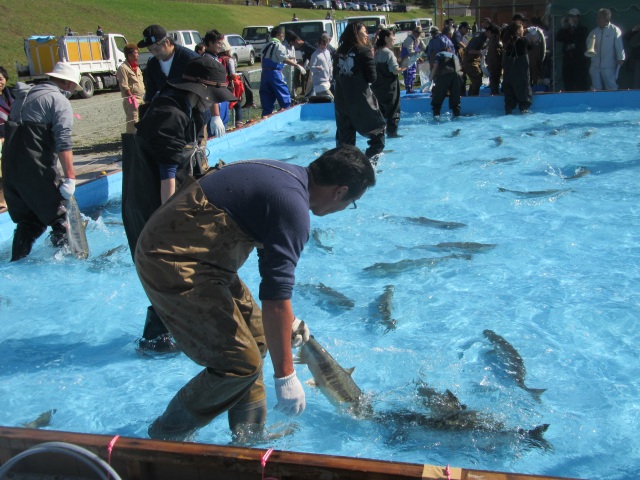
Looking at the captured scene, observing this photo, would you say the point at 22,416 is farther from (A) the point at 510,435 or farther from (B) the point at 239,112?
(B) the point at 239,112

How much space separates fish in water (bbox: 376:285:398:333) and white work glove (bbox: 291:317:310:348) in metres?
1.65

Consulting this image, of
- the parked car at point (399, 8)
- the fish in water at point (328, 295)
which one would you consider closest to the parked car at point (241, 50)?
the fish in water at point (328, 295)

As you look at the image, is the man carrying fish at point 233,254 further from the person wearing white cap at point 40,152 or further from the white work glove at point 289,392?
the person wearing white cap at point 40,152

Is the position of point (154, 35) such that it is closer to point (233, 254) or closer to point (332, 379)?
point (233, 254)

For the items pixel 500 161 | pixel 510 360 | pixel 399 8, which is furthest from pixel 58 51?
pixel 399 8

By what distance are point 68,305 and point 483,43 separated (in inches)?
433

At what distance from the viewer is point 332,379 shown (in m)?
3.50

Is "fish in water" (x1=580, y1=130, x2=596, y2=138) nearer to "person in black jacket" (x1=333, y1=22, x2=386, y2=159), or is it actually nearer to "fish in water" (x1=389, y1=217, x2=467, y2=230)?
"person in black jacket" (x1=333, y1=22, x2=386, y2=159)

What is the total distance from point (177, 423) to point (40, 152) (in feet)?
12.6

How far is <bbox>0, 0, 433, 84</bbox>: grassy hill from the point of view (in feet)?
99.1

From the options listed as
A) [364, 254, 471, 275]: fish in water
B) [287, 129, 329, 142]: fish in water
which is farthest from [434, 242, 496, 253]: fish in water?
[287, 129, 329, 142]: fish in water

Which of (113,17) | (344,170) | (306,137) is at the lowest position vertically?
(306,137)

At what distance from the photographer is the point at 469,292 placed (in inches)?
218

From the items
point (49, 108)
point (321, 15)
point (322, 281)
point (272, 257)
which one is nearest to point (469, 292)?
point (322, 281)
